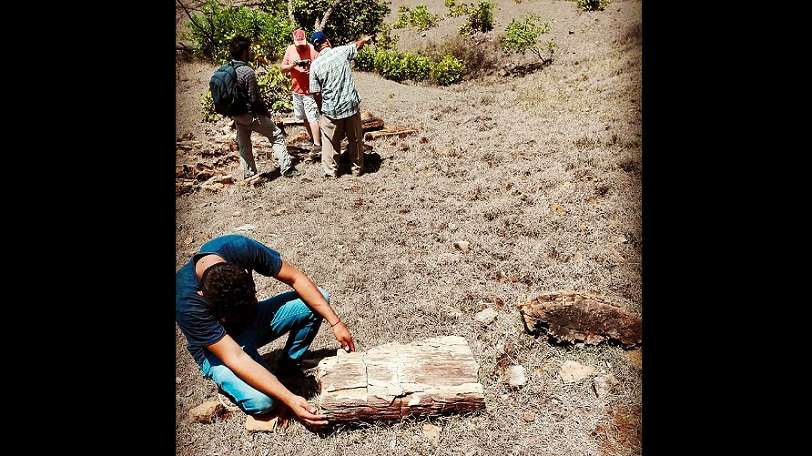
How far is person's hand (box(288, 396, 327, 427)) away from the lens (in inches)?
91.2

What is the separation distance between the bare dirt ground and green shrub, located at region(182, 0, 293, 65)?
15.2 ft

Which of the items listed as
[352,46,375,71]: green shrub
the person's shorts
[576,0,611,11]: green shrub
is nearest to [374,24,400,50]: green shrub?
[352,46,375,71]: green shrub

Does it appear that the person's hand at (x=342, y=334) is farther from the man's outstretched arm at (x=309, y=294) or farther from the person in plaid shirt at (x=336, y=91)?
the person in plaid shirt at (x=336, y=91)

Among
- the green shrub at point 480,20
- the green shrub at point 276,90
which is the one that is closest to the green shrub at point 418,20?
the green shrub at point 480,20

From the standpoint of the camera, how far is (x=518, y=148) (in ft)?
20.2

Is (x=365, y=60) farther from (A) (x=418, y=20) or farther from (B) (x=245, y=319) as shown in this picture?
(B) (x=245, y=319)

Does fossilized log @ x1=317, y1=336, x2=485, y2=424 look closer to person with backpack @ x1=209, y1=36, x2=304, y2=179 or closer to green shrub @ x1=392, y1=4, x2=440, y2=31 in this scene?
person with backpack @ x1=209, y1=36, x2=304, y2=179

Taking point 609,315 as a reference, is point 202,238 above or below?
below

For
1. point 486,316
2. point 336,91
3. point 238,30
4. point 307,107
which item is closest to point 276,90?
point 307,107

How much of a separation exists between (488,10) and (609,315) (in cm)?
1242

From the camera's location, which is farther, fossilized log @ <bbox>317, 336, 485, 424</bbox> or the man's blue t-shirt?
fossilized log @ <bbox>317, 336, 485, 424</bbox>
